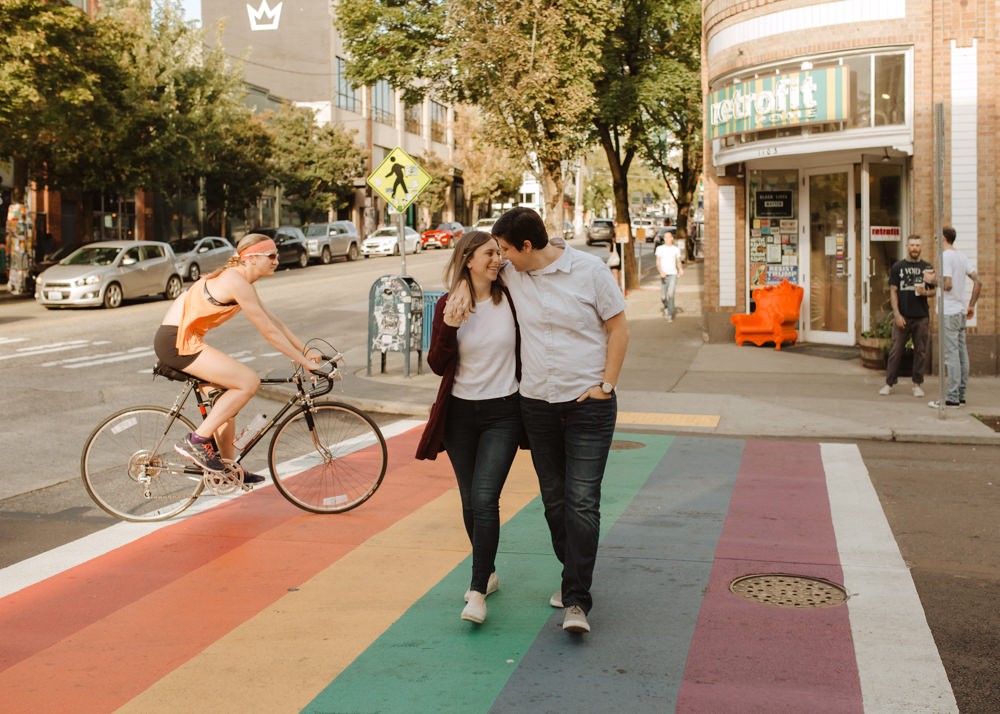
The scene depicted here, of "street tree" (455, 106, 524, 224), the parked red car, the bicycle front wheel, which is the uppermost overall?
"street tree" (455, 106, 524, 224)

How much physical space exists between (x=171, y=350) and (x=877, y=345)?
1063cm

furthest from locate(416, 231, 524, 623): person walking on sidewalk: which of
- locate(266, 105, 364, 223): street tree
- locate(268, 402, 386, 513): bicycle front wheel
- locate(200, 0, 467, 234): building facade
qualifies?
locate(200, 0, 467, 234): building facade

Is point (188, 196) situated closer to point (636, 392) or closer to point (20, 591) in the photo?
point (636, 392)

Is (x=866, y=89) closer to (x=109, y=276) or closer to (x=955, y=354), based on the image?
(x=955, y=354)

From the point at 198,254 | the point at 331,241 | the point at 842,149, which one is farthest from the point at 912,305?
the point at 331,241

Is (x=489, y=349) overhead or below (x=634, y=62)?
below

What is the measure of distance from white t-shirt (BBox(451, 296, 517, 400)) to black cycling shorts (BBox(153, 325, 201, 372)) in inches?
99.5

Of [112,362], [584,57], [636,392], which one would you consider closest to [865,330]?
[636,392]

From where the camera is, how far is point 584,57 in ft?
74.9

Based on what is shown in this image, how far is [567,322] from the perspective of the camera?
4.92 metres

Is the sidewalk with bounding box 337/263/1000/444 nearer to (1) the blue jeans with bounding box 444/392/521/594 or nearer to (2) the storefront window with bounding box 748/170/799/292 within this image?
(2) the storefront window with bounding box 748/170/799/292

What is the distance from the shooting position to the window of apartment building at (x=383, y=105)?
2598 inches

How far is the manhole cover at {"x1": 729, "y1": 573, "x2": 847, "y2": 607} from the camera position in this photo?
539 centimetres

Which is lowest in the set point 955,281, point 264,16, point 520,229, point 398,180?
point 955,281
